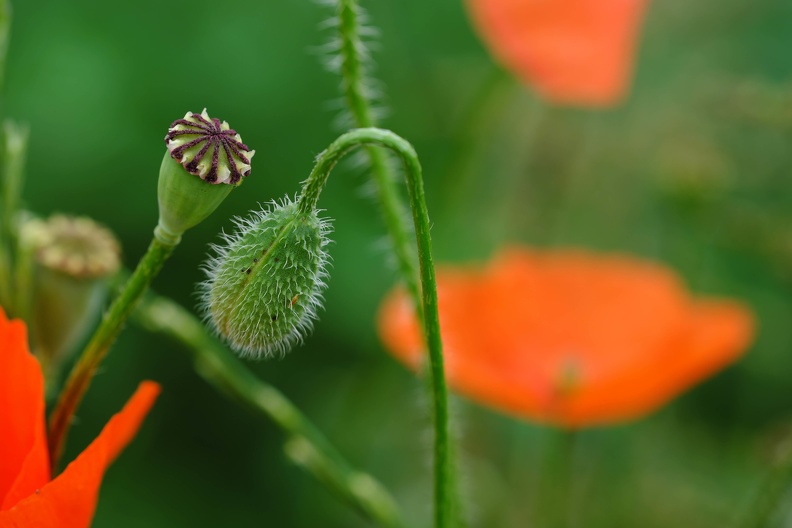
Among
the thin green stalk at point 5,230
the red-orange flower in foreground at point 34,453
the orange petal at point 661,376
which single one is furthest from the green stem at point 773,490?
the thin green stalk at point 5,230

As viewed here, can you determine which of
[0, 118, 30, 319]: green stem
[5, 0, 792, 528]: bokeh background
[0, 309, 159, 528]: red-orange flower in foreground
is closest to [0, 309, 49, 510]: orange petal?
[0, 309, 159, 528]: red-orange flower in foreground

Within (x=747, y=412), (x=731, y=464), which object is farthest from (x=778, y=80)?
(x=731, y=464)

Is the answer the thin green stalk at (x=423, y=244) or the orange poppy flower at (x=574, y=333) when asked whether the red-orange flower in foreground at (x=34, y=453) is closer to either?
the thin green stalk at (x=423, y=244)

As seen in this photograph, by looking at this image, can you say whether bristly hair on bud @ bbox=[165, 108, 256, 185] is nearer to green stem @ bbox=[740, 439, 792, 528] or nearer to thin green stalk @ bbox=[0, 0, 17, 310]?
thin green stalk @ bbox=[0, 0, 17, 310]

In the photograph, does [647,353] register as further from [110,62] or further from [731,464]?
[110,62]

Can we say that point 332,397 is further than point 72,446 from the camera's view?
Yes
